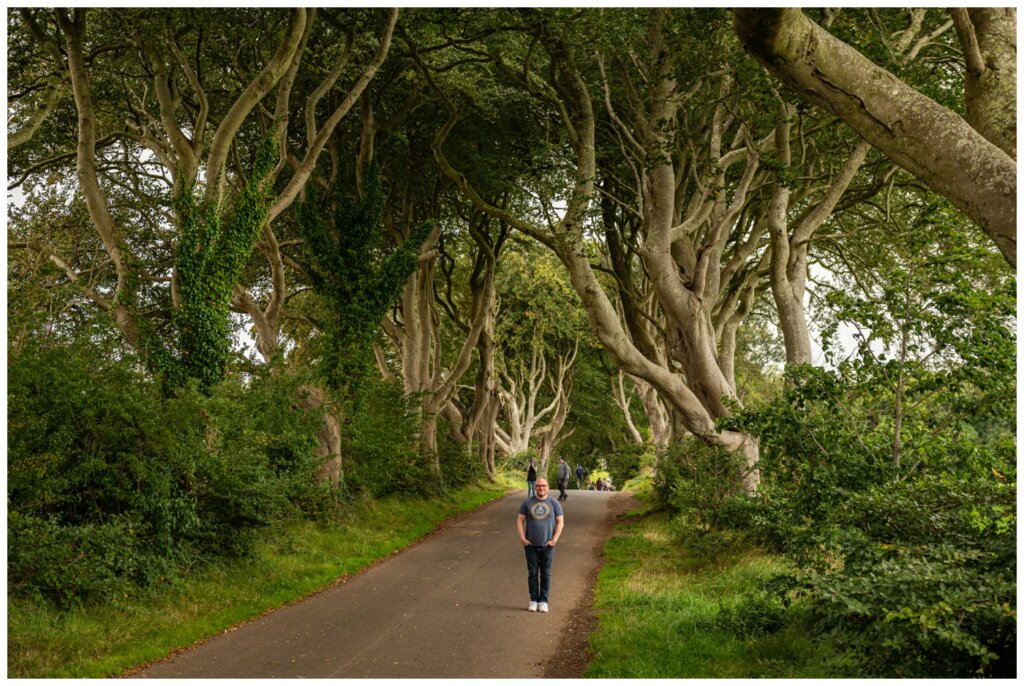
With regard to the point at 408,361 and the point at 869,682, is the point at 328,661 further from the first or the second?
the point at 408,361

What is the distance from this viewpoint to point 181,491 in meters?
11.9

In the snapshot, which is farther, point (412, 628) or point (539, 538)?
point (539, 538)

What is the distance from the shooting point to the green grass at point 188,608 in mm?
8242

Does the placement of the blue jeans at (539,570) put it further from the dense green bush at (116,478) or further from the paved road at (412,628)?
the dense green bush at (116,478)

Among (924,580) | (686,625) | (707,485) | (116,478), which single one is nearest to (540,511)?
(686,625)

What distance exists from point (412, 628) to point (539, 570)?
197 centimetres

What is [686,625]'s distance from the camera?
30.9 feet

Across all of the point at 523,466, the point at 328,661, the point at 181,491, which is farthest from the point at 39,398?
the point at 523,466

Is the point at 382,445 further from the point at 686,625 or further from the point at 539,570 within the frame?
the point at 686,625

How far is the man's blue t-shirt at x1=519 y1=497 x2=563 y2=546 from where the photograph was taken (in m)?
11.0

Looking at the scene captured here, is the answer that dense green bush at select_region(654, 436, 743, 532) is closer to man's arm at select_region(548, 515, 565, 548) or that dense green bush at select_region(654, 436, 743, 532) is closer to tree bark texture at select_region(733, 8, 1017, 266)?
man's arm at select_region(548, 515, 565, 548)

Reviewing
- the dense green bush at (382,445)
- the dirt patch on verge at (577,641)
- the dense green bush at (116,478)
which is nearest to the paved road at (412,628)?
the dirt patch on verge at (577,641)

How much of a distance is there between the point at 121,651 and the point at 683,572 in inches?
345

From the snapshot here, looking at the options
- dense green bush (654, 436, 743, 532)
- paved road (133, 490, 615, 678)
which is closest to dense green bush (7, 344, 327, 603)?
paved road (133, 490, 615, 678)
